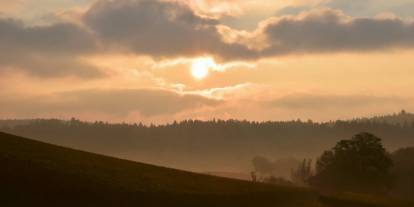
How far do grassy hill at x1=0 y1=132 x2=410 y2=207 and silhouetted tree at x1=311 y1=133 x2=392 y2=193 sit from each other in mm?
49325

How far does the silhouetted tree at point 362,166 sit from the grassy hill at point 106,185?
4932 cm

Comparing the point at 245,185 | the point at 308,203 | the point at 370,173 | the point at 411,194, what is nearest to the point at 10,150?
the point at 245,185

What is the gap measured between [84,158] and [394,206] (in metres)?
30.1

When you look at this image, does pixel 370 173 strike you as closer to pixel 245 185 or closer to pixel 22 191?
pixel 245 185

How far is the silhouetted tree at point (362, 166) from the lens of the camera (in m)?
112

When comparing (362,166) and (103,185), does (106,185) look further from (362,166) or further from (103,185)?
(362,166)

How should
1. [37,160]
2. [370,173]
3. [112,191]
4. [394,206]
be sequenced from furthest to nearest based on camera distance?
[370,173] → [394,206] → [37,160] → [112,191]

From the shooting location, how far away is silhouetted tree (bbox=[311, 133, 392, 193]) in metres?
112

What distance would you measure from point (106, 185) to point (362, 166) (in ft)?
237

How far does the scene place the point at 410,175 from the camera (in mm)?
125875

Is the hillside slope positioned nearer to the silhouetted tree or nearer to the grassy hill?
the grassy hill

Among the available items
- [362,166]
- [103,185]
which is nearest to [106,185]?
[103,185]

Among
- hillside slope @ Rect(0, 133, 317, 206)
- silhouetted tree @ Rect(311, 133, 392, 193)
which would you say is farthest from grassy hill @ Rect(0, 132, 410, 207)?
silhouetted tree @ Rect(311, 133, 392, 193)

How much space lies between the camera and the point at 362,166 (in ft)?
369
